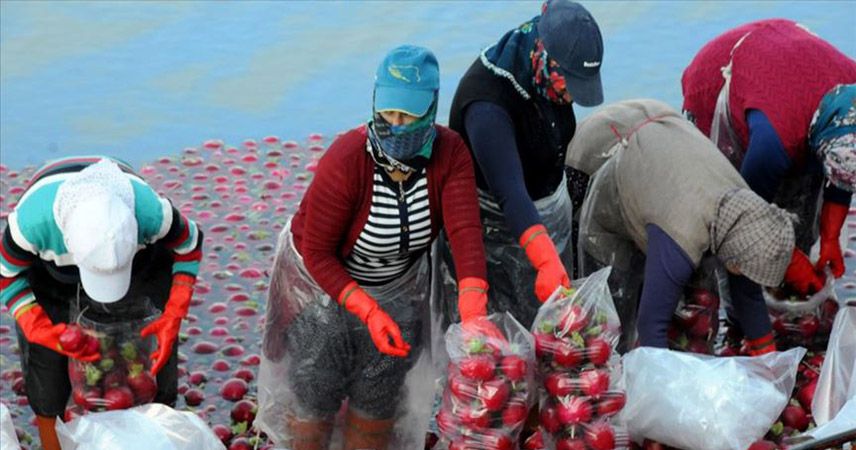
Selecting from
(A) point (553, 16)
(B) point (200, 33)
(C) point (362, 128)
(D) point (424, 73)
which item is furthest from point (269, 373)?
(B) point (200, 33)

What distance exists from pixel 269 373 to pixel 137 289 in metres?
0.41

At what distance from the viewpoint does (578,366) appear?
8.89 ft

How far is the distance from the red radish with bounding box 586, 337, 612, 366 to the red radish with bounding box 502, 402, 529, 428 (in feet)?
0.63

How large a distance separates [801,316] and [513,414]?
148 centimetres

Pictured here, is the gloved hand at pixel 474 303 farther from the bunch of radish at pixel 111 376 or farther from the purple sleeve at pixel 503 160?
the bunch of radish at pixel 111 376

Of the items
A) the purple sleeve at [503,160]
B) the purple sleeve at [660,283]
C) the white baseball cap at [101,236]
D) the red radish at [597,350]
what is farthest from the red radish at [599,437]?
the white baseball cap at [101,236]

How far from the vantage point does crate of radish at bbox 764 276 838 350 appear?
3736 millimetres

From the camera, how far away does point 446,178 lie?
2762 millimetres

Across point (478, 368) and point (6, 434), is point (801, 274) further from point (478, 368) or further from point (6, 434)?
point (6, 434)

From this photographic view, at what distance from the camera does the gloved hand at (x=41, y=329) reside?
9.39 ft

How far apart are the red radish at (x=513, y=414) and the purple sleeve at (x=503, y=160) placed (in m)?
0.45

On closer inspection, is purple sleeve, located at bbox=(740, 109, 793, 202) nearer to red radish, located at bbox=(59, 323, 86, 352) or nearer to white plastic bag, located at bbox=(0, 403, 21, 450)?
red radish, located at bbox=(59, 323, 86, 352)

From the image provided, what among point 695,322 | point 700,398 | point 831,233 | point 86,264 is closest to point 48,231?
point 86,264

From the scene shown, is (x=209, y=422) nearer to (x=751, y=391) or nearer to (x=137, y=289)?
(x=137, y=289)
